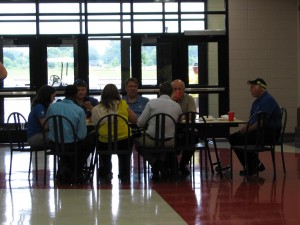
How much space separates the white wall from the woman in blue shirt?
5701 millimetres

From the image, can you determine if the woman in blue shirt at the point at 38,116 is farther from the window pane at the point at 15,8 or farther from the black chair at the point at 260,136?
the window pane at the point at 15,8

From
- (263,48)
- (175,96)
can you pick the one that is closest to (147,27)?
(263,48)

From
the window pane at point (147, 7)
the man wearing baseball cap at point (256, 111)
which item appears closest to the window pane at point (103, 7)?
the window pane at point (147, 7)

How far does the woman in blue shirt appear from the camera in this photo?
258 inches

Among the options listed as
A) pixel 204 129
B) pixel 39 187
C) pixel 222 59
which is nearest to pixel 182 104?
pixel 204 129

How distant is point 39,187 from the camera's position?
20.4 feet

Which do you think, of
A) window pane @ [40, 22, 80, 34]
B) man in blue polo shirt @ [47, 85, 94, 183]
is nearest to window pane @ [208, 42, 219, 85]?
window pane @ [40, 22, 80, 34]

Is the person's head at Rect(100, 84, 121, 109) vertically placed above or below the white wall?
below

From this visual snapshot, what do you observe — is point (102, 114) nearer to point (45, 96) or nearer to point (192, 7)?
point (45, 96)

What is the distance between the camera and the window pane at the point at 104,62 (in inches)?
452

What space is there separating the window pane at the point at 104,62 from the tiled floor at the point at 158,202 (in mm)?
4607

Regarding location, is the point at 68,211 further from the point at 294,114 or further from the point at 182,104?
the point at 294,114

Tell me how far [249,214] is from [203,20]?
7308 millimetres

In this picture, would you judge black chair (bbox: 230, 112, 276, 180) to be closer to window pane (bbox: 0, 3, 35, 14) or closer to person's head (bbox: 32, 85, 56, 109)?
person's head (bbox: 32, 85, 56, 109)
